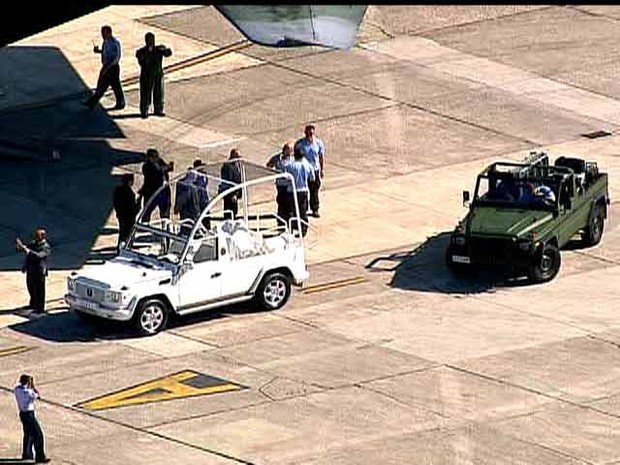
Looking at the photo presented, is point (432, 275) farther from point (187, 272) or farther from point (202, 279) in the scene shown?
point (187, 272)

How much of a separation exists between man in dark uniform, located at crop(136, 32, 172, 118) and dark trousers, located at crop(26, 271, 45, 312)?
9.79 m

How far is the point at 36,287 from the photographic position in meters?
31.1

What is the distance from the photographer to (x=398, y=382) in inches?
1128

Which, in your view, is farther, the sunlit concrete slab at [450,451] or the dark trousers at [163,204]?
the dark trousers at [163,204]

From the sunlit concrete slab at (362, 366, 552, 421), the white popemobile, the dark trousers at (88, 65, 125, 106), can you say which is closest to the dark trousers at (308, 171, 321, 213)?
the white popemobile

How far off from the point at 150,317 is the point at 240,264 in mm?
1605

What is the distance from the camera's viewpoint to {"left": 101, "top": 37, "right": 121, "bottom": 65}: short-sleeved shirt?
4106cm

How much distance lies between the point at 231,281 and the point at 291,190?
343 centimetres

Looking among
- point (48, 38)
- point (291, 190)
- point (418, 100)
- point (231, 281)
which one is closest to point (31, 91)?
point (48, 38)

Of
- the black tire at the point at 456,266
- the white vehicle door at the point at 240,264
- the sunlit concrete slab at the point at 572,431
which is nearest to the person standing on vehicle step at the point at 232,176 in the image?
the white vehicle door at the point at 240,264

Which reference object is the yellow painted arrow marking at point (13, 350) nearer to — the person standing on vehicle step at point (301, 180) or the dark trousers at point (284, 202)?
the dark trousers at point (284, 202)

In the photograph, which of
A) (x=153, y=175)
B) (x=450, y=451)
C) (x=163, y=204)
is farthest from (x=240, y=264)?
(x=450, y=451)

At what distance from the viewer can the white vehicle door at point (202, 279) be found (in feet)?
100

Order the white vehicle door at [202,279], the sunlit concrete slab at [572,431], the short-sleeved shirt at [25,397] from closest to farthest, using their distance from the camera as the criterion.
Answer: the short-sleeved shirt at [25,397], the sunlit concrete slab at [572,431], the white vehicle door at [202,279]
